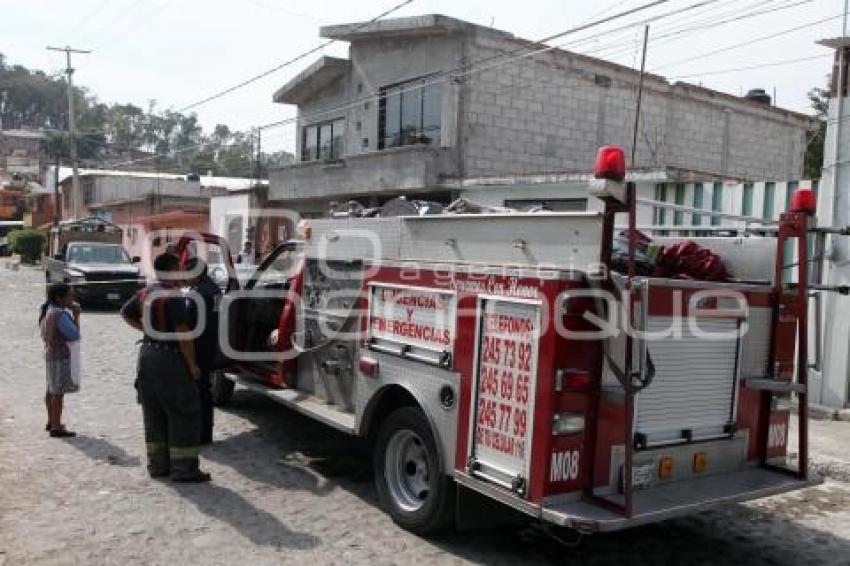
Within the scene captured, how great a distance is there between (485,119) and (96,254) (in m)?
10.3

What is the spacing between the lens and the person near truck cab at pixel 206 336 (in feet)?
22.0

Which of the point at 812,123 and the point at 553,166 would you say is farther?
the point at 812,123

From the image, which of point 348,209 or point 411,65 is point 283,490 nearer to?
point 348,209

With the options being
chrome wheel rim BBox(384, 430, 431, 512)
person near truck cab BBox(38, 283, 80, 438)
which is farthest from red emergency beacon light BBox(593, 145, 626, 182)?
person near truck cab BBox(38, 283, 80, 438)

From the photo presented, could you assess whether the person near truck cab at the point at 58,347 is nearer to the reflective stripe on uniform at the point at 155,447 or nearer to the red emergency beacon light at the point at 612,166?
the reflective stripe on uniform at the point at 155,447

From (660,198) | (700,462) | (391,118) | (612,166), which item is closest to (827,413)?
(660,198)

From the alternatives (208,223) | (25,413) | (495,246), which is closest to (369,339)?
(495,246)

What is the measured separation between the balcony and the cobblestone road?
11.9 m

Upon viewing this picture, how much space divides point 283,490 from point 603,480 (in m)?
2.72

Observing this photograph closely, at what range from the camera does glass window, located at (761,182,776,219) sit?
9891 millimetres

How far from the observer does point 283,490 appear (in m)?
6.09

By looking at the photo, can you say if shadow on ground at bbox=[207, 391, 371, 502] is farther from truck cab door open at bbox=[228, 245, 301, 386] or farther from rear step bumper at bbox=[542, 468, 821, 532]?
rear step bumper at bbox=[542, 468, 821, 532]

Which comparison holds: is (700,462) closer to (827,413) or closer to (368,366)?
(368,366)

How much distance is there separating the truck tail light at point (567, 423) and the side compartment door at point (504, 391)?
5.3 inches
